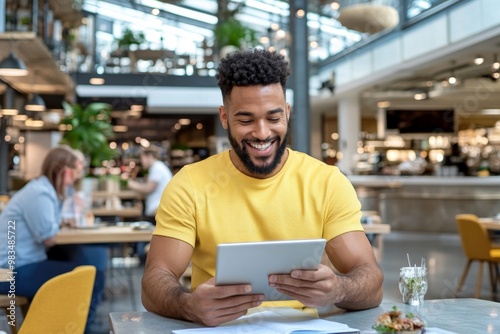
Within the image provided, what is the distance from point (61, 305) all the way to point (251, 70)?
127cm

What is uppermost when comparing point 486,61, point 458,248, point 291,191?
point 486,61

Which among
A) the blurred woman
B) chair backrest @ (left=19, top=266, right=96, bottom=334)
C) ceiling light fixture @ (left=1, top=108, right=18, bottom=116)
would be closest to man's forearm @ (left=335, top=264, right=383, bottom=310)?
chair backrest @ (left=19, top=266, right=96, bottom=334)

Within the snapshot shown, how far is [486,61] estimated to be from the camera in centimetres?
1192

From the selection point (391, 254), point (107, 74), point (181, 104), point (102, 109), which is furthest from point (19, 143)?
point (391, 254)

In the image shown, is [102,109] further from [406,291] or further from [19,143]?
[406,291]

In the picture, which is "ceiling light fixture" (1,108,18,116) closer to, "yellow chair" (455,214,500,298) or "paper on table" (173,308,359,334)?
"yellow chair" (455,214,500,298)

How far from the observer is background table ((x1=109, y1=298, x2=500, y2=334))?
1.45 m

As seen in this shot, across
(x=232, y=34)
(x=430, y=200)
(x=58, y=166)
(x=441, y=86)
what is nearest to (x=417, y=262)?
(x=430, y=200)

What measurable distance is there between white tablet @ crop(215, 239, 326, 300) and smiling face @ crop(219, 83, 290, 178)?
16.7 inches

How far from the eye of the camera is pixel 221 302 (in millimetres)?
1391

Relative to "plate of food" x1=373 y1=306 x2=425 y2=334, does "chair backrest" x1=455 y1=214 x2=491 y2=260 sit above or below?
below

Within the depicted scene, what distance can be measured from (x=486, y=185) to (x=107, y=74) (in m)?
7.38

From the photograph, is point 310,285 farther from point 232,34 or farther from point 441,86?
point 441,86

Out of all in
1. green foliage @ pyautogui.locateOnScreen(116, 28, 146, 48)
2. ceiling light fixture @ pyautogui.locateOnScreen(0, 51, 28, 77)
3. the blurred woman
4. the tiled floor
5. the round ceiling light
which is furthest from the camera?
green foliage @ pyautogui.locateOnScreen(116, 28, 146, 48)
